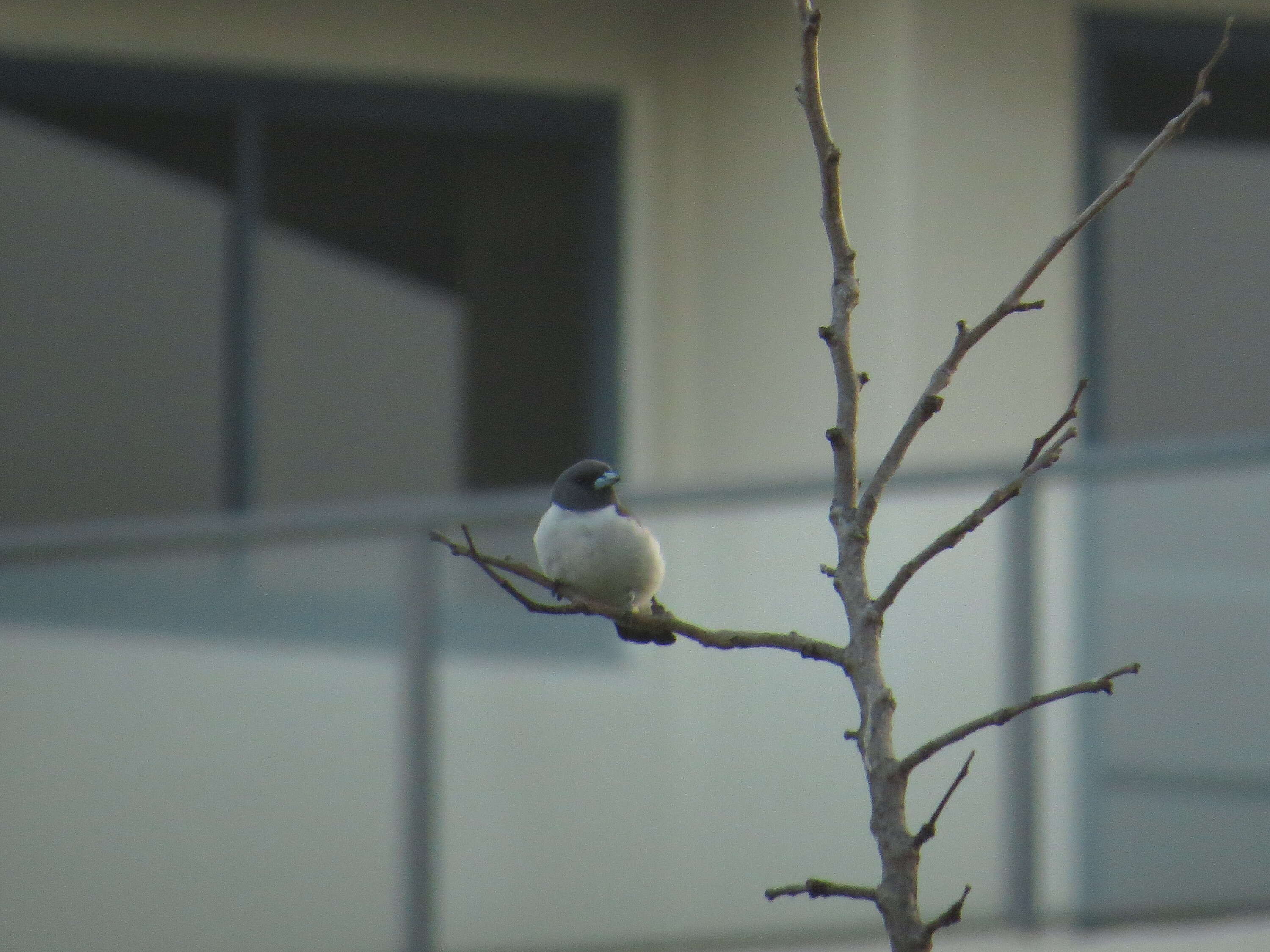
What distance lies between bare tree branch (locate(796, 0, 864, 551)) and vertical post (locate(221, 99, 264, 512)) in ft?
17.4

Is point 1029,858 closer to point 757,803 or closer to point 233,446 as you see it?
point 757,803

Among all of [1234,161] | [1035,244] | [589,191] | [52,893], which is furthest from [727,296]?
[52,893]

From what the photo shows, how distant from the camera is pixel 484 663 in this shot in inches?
201

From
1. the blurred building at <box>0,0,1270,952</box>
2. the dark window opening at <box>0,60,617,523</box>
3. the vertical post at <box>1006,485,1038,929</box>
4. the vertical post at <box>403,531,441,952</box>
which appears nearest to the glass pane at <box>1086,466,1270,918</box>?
the blurred building at <box>0,0,1270,952</box>

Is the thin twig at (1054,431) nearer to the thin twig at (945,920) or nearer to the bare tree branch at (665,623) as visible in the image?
the bare tree branch at (665,623)

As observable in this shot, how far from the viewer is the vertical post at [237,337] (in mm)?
6395

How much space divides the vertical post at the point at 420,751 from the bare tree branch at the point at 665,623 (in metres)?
3.69

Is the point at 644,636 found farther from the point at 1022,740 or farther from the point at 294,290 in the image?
the point at 294,290

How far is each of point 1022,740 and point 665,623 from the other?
146 inches

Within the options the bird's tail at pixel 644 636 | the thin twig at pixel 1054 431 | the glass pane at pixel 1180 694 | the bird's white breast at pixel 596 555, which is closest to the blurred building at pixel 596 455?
the glass pane at pixel 1180 694

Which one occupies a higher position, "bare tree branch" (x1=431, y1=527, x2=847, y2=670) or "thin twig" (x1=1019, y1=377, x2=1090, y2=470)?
"thin twig" (x1=1019, y1=377, x2=1090, y2=470)

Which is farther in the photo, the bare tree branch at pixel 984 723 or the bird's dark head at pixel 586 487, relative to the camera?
the bird's dark head at pixel 586 487

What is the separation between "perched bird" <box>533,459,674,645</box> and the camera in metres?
2.00

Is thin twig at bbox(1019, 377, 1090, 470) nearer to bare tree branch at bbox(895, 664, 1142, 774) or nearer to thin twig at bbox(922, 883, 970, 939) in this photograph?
bare tree branch at bbox(895, 664, 1142, 774)
